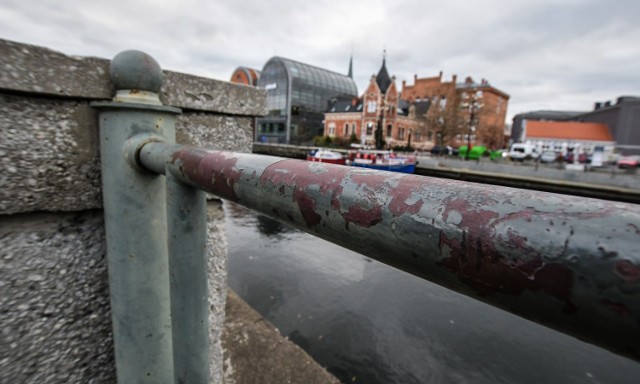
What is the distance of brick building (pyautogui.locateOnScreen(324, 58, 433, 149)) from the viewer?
4809 cm

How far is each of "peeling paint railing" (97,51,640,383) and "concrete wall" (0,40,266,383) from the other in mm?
431

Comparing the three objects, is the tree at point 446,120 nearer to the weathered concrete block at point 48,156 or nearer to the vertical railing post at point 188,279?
the weathered concrete block at point 48,156

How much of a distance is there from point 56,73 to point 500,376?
13.7 ft

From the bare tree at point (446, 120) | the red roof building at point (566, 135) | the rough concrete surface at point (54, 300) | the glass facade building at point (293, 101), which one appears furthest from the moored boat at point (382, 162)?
the red roof building at point (566, 135)

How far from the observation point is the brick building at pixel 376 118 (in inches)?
1893

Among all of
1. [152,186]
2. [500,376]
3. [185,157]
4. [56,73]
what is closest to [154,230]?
[152,186]

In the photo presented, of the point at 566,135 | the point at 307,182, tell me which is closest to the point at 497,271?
the point at 307,182

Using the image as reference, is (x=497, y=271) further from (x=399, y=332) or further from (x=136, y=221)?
(x=399, y=332)

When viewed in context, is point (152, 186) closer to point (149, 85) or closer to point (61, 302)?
point (149, 85)

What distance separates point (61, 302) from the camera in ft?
3.81

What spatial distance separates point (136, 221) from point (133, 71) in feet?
1.60

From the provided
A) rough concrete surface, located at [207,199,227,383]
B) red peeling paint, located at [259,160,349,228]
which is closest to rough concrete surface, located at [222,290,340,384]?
rough concrete surface, located at [207,199,227,383]

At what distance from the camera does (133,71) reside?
1091 mm

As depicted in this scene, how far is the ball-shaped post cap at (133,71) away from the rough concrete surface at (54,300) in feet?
1.62
